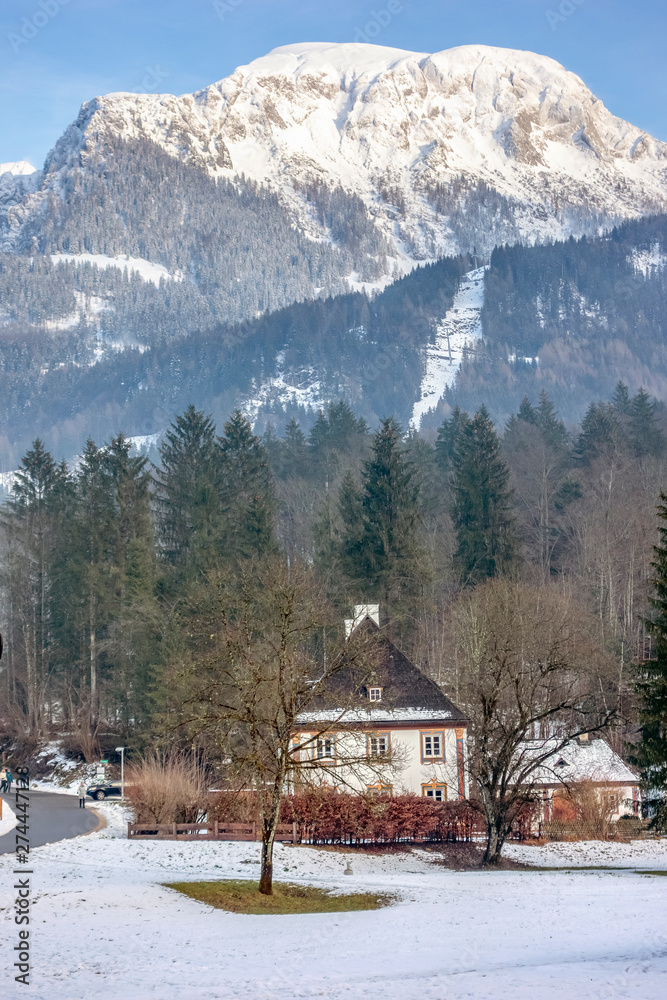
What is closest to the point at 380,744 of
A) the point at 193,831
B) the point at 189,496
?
the point at 193,831

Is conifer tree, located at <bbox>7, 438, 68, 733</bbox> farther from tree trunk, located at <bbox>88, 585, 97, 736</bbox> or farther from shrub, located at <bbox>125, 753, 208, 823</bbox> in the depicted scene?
shrub, located at <bbox>125, 753, 208, 823</bbox>

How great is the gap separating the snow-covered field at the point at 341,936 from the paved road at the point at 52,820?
2.84 metres

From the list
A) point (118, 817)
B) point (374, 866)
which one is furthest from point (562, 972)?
point (118, 817)

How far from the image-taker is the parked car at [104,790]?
169 ft

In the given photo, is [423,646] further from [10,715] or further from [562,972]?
[562,972]

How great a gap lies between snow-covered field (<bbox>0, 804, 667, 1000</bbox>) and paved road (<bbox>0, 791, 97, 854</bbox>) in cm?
284

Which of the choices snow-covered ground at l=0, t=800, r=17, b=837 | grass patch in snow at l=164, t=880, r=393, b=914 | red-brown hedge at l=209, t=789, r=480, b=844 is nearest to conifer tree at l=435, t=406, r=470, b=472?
snow-covered ground at l=0, t=800, r=17, b=837

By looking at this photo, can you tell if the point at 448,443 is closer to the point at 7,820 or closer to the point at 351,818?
the point at 351,818

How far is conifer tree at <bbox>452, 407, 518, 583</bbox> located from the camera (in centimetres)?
6869

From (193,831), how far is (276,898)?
1155cm

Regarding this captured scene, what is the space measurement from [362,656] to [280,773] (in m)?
3.50

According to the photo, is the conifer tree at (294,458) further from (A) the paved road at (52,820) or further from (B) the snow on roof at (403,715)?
(B) the snow on roof at (403,715)

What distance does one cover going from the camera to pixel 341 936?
21.7 meters

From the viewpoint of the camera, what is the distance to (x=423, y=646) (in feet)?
206
